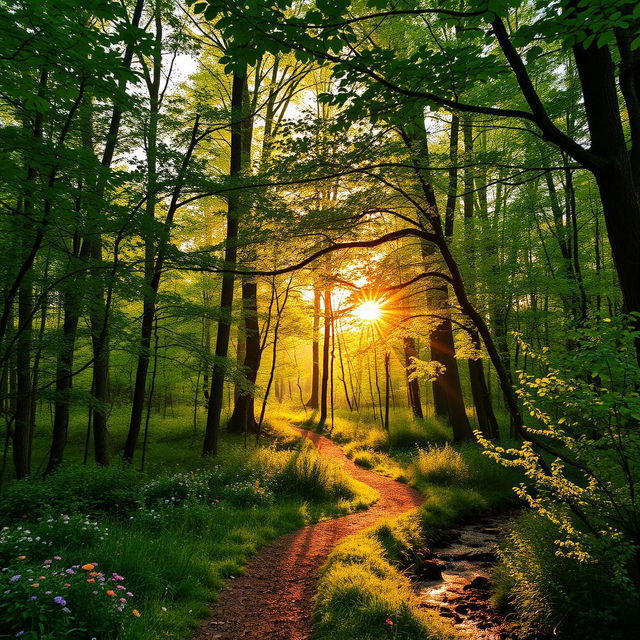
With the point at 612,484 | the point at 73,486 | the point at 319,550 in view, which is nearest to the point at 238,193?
the point at 73,486

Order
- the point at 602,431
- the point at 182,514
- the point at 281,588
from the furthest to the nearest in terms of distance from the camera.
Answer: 1. the point at 182,514
2. the point at 281,588
3. the point at 602,431

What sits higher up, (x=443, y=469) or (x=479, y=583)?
(x=443, y=469)

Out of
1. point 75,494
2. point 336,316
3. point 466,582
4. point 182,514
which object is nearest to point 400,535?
point 466,582

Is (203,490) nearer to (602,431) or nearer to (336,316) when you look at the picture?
(336,316)

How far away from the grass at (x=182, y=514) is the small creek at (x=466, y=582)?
217 cm

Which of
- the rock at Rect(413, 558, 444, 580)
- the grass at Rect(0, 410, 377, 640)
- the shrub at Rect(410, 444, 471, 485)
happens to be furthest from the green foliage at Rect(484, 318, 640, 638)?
the shrub at Rect(410, 444, 471, 485)

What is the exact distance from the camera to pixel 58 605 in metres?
2.93

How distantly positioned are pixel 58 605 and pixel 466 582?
5.85 meters

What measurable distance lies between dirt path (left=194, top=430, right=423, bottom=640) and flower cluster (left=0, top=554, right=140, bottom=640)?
1.13m

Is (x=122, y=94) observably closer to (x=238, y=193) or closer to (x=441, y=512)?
(x=238, y=193)

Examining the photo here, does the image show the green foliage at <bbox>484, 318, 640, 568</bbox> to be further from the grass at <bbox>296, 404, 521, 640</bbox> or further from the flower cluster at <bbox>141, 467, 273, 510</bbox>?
the flower cluster at <bbox>141, 467, 273, 510</bbox>

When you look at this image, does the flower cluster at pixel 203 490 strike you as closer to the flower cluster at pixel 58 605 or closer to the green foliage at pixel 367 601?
the green foliage at pixel 367 601

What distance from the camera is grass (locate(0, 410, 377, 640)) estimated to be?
405cm

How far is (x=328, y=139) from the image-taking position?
5.43 m
